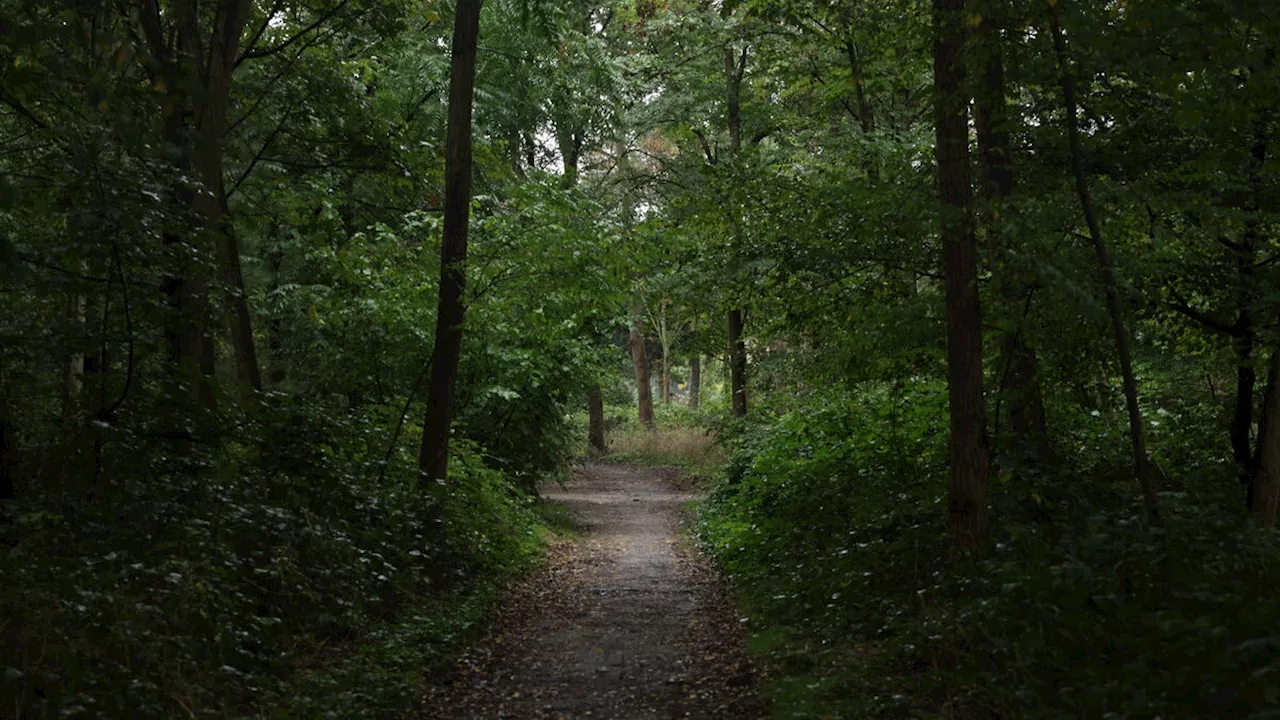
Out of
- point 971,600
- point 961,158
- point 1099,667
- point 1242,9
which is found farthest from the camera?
point 961,158

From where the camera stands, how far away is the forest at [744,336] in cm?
541

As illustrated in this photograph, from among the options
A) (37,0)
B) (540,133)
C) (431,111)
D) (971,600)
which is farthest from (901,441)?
(540,133)

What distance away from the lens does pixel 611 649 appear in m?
8.95

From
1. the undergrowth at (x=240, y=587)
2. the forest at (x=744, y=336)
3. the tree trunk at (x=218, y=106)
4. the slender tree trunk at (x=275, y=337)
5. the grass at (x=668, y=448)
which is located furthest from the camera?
the grass at (x=668, y=448)

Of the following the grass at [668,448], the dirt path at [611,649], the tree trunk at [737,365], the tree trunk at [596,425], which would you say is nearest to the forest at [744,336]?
the dirt path at [611,649]

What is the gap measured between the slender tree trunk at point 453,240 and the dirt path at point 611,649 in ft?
6.56

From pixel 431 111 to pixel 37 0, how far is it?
13432 millimetres

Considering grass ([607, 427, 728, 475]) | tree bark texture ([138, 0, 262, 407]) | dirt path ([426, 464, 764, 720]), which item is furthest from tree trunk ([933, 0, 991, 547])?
grass ([607, 427, 728, 475])

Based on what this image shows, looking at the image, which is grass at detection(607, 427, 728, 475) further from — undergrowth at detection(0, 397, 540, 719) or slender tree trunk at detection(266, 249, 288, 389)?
undergrowth at detection(0, 397, 540, 719)

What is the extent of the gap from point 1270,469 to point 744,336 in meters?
6.99

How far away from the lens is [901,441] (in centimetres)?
1163

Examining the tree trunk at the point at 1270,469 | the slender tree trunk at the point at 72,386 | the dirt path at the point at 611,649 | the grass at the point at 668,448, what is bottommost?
the dirt path at the point at 611,649

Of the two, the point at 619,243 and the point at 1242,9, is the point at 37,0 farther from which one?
the point at 619,243

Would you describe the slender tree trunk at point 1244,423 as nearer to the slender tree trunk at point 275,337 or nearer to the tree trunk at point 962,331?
the tree trunk at point 962,331
